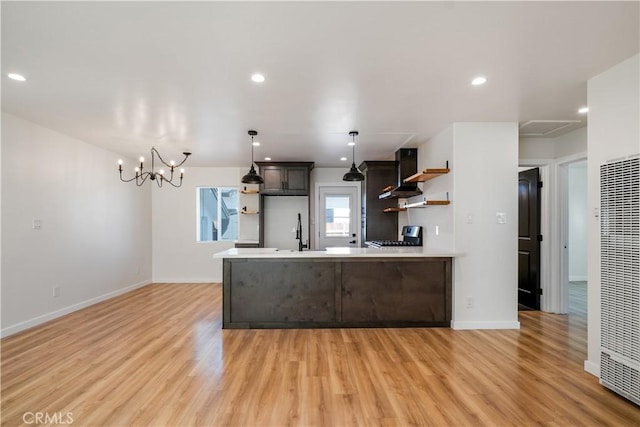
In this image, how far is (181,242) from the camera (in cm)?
657

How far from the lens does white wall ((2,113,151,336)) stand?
3518mm

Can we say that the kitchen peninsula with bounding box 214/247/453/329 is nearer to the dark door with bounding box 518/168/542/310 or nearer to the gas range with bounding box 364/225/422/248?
the gas range with bounding box 364/225/422/248

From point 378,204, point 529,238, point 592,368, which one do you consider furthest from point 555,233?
point 378,204

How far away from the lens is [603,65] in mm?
2373

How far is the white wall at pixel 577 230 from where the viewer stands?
668 cm

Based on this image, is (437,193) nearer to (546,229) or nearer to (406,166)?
(406,166)

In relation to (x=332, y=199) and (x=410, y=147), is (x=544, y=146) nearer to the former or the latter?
(x=410, y=147)

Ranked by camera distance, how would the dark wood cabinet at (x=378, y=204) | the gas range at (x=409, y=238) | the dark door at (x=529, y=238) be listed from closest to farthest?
1. the dark door at (x=529, y=238)
2. the gas range at (x=409, y=238)
3. the dark wood cabinet at (x=378, y=204)

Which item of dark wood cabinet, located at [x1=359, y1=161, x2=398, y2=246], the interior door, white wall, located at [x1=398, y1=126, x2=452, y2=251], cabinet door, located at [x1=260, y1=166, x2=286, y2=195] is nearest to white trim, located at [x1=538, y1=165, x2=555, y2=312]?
white wall, located at [x1=398, y1=126, x2=452, y2=251]

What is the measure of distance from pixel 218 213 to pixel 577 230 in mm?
8031

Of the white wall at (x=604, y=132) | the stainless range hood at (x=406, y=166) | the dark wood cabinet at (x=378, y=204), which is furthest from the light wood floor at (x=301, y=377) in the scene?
the dark wood cabinet at (x=378, y=204)

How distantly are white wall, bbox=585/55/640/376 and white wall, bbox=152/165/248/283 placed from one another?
5.42 m

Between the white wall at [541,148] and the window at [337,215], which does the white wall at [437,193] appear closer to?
the white wall at [541,148]

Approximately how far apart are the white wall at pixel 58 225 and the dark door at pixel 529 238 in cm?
680
